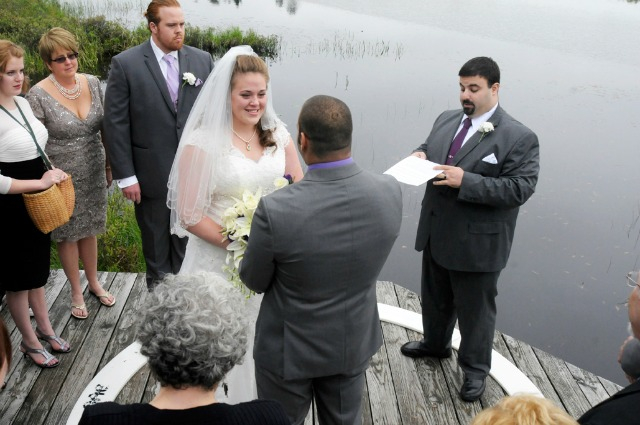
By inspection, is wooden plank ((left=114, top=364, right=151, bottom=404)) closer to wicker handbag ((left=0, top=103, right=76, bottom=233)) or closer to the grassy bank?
wicker handbag ((left=0, top=103, right=76, bottom=233))

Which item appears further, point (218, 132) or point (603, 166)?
point (603, 166)

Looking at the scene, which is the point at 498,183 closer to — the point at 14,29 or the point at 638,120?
the point at 638,120

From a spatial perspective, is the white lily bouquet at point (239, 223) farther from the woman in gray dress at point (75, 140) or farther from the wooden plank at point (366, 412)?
the woman in gray dress at point (75, 140)

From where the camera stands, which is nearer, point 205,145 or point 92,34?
point 205,145

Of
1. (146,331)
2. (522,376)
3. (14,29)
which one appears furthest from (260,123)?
(14,29)

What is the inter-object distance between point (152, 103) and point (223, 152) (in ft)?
3.55

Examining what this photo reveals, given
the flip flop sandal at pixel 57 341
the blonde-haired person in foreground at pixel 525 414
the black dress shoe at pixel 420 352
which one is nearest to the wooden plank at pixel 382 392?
the black dress shoe at pixel 420 352

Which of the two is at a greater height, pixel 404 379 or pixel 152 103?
pixel 152 103

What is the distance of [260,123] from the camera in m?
3.10

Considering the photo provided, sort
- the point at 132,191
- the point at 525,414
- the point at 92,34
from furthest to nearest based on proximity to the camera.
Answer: the point at 92,34
the point at 132,191
the point at 525,414

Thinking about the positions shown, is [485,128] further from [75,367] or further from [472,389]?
[75,367]

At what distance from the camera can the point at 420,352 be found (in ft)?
12.3

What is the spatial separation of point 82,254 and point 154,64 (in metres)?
1.30

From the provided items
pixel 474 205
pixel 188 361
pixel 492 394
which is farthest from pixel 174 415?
pixel 492 394
